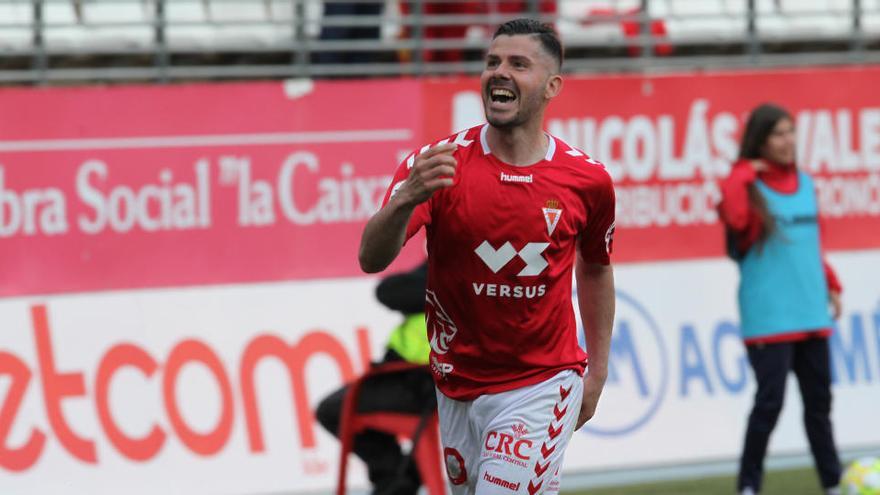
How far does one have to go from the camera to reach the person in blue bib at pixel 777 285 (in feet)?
29.4

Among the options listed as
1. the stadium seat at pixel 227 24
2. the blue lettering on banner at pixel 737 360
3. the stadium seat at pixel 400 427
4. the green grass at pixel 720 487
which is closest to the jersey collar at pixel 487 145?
the stadium seat at pixel 400 427

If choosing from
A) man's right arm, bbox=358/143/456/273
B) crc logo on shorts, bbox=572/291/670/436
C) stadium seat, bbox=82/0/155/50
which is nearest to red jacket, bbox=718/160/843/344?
crc logo on shorts, bbox=572/291/670/436

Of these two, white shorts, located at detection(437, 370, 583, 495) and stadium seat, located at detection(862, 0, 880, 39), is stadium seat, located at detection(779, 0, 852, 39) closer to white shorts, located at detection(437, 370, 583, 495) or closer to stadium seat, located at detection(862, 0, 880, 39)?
stadium seat, located at detection(862, 0, 880, 39)

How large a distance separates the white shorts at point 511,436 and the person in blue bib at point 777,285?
11.1 ft

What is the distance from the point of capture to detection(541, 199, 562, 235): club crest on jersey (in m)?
5.46

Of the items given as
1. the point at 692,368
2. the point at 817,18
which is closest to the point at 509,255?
the point at 692,368

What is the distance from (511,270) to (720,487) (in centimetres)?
494

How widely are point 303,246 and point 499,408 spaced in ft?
16.0

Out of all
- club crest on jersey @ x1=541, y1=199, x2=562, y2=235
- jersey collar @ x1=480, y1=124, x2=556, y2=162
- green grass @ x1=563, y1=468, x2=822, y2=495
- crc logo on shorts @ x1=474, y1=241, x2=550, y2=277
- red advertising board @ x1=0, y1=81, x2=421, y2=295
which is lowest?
green grass @ x1=563, y1=468, x2=822, y2=495

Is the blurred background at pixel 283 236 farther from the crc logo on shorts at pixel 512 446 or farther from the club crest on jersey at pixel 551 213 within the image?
the club crest on jersey at pixel 551 213

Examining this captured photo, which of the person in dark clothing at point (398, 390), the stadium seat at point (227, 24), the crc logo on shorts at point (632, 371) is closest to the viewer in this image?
the person in dark clothing at point (398, 390)

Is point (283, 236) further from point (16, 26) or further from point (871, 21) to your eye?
point (871, 21)

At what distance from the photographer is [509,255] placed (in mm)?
5453

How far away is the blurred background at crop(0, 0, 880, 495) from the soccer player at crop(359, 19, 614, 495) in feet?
14.2
